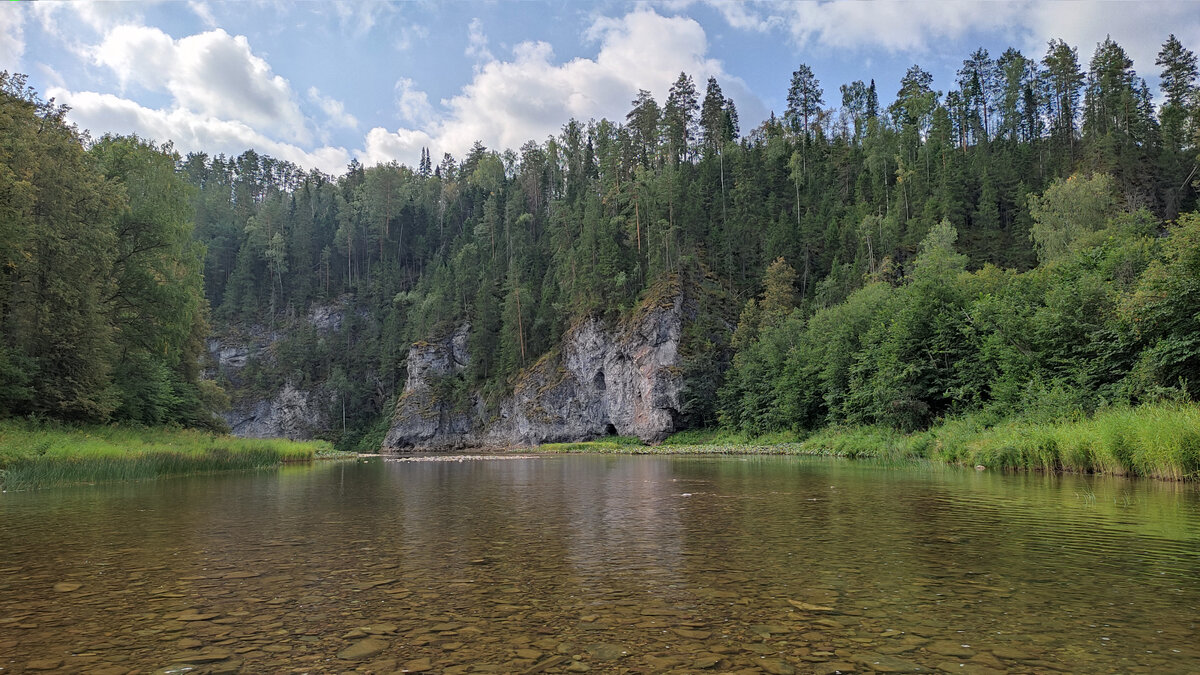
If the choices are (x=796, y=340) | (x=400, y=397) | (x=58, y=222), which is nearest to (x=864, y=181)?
(x=796, y=340)

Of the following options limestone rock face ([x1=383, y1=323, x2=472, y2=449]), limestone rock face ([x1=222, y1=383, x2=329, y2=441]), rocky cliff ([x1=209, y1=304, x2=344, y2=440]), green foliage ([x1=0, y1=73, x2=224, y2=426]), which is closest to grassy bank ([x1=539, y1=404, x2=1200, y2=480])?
green foliage ([x1=0, y1=73, x2=224, y2=426])

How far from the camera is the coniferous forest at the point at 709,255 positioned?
27.7 metres

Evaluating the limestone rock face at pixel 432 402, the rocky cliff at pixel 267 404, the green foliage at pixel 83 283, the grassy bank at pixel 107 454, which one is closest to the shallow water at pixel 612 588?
the grassy bank at pixel 107 454

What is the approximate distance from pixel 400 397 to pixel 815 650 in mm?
101412

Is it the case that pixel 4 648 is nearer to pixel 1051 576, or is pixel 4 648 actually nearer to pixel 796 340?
pixel 1051 576

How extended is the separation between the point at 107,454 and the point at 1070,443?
33652mm

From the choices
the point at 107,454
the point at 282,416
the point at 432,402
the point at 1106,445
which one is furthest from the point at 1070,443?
the point at 282,416

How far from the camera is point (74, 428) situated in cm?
2666

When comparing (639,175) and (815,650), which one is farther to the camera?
(639,175)

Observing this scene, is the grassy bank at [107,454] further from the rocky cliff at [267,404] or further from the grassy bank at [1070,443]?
the rocky cliff at [267,404]

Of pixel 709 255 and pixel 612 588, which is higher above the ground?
pixel 709 255

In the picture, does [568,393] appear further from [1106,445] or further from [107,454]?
[1106,445]

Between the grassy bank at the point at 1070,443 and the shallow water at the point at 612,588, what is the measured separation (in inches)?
148

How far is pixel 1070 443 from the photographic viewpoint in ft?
65.4
